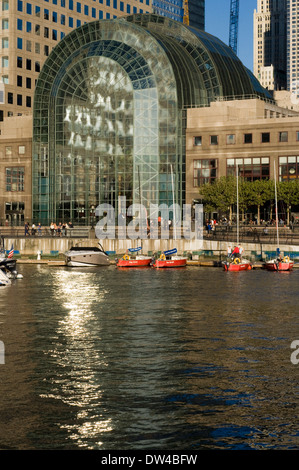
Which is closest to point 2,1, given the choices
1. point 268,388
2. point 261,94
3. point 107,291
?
point 261,94

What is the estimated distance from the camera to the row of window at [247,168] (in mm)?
125188

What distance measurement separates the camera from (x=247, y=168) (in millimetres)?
128500

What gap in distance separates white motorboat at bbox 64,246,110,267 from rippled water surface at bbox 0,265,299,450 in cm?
3165

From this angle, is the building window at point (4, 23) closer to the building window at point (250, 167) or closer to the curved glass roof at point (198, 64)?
the curved glass roof at point (198, 64)

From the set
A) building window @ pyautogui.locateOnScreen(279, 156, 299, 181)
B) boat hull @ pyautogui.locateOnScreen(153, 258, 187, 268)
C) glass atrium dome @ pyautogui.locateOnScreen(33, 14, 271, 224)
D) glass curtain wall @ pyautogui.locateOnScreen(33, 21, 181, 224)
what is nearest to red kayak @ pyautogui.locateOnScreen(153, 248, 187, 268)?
boat hull @ pyautogui.locateOnScreen(153, 258, 187, 268)

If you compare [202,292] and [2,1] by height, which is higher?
[2,1]

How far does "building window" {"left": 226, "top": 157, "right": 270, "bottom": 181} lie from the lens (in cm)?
12706

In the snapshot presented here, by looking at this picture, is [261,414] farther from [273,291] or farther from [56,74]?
[56,74]

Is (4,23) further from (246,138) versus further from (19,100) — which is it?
(246,138)

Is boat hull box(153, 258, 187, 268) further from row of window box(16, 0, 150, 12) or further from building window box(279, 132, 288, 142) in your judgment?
row of window box(16, 0, 150, 12)

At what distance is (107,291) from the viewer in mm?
64125

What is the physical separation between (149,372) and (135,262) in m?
60.5
